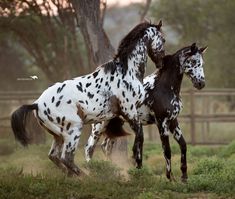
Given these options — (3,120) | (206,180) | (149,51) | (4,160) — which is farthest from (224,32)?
(206,180)

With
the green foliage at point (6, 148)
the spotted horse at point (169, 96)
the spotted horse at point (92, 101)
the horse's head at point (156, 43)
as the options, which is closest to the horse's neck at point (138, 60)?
the spotted horse at point (92, 101)

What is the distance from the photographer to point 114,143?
39.8 ft

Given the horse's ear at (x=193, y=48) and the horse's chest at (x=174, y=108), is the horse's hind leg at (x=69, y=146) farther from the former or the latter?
the horse's ear at (x=193, y=48)

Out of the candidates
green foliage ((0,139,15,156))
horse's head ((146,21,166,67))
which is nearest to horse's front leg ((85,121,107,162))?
horse's head ((146,21,166,67))

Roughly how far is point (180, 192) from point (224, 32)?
14.9 m

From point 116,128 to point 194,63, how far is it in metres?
1.58

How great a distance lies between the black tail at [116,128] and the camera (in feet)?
31.7

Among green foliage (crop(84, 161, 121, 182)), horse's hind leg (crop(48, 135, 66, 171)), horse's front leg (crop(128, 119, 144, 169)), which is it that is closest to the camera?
horse's hind leg (crop(48, 135, 66, 171))

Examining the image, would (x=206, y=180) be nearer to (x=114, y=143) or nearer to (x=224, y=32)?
(x=114, y=143)

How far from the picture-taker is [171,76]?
9.84 metres

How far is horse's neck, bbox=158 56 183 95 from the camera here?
32.1ft

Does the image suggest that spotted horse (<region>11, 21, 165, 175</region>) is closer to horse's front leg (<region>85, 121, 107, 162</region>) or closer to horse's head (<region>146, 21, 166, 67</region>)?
horse's head (<region>146, 21, 166, 67</region>)

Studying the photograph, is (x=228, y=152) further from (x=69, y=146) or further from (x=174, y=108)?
(x=69, y=146)

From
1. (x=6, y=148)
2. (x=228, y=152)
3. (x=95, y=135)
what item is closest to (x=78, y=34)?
(x=6, y=148)
